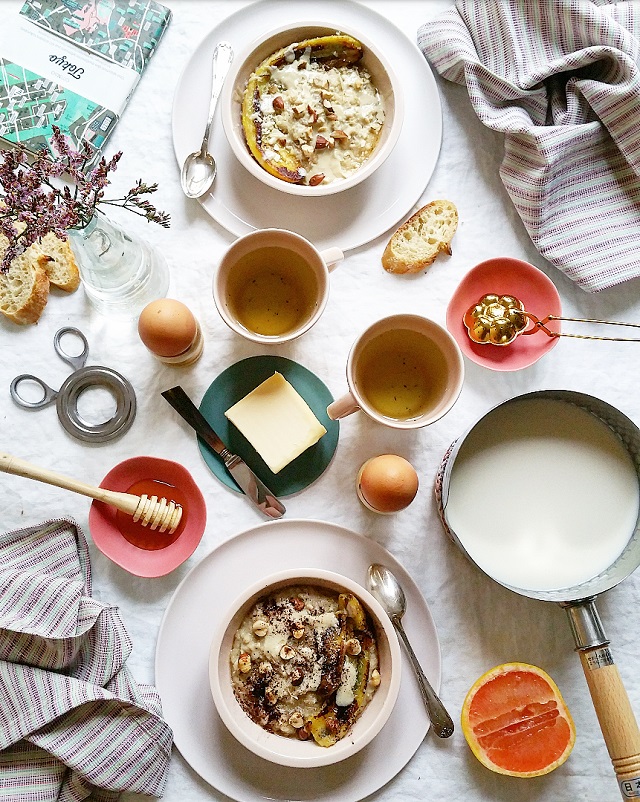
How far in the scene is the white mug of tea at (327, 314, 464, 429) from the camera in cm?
112

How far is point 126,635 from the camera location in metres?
1.17

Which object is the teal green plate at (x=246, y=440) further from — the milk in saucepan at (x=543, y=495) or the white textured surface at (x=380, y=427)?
the milk in saucepan at (x=543, y=495)

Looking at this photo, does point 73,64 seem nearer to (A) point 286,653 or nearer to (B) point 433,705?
(A) point 286,653

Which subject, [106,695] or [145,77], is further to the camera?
[145,77]

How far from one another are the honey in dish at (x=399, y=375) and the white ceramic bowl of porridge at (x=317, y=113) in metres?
0.28

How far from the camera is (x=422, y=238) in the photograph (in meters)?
1.28

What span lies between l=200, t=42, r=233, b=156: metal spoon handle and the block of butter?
0.46 meters

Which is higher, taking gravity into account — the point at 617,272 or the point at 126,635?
the point at 617,272

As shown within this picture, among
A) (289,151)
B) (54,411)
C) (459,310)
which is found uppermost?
(289,151)

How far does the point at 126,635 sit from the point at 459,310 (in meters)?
0.81

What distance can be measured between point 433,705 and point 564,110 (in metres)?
1.10

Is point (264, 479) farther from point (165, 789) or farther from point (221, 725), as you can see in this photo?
point (165, 789)

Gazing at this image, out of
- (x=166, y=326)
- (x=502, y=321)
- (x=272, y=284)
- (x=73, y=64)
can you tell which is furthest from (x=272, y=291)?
(x=73, y=64)

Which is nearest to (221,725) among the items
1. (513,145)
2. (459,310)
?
(459,310)
